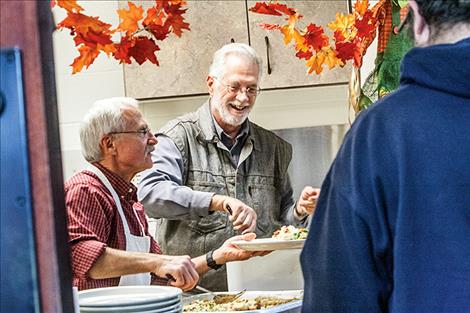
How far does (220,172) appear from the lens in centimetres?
385

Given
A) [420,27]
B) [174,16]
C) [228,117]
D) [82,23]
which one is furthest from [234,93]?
[420,27]

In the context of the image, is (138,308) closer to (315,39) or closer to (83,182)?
(83,182)

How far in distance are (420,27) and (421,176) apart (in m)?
0.25

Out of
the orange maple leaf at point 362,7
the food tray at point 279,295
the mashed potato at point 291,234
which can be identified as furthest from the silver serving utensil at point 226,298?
the orange maple leaf at point 362,7

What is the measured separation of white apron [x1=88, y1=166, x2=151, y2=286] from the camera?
2818 mm

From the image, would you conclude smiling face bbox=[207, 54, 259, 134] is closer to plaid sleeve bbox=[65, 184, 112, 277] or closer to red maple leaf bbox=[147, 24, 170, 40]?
plaid sleeve bbox=[65, 184, 112, 277]

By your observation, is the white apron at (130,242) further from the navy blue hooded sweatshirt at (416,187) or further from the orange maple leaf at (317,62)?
the navy blue hooded sweatshirt at (416,187)

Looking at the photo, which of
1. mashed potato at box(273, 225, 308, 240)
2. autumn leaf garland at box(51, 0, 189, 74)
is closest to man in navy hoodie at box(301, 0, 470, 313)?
autumn leaf garland at box(51, 0, 189, 74)

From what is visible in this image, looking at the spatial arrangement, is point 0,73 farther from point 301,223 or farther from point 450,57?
point 301,223

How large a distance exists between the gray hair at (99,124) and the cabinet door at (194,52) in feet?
5.92

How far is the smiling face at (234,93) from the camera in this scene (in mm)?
3877

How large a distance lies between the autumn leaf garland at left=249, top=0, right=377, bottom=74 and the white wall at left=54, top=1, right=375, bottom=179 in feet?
6.49

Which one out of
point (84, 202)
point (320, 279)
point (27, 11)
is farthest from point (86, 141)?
point (27, 11)

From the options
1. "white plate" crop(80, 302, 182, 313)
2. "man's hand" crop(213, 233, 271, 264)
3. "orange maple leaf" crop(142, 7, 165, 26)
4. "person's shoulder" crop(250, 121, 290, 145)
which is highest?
"orange maple leaf" crop(142, 7, 165, 26)
